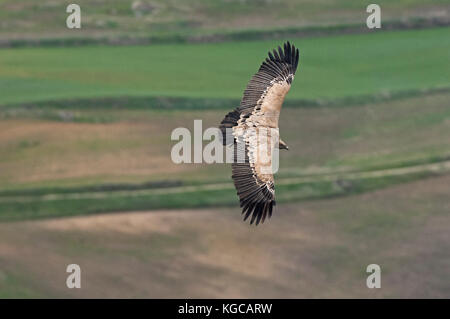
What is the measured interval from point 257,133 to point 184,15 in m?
28.2

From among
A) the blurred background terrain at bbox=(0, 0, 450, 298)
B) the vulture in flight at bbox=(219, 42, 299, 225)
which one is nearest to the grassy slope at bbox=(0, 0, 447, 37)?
the blurred background terrain at bbox=(0, 0, 450, 298)

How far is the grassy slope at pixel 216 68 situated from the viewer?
46.2m

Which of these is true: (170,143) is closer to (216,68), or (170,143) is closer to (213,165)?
(213,165)

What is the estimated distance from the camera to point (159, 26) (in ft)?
171

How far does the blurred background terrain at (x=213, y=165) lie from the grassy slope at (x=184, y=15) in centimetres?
10

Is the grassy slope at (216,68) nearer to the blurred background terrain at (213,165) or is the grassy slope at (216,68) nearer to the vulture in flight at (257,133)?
the blurred background terrain at (213,165)

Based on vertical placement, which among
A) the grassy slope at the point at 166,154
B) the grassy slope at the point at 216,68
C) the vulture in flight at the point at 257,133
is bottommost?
the vulture in flight at the point at 257,133

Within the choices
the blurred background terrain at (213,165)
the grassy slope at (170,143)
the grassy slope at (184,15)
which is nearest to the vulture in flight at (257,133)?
the blurred background terrain at (213,165)

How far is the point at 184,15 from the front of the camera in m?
52.6

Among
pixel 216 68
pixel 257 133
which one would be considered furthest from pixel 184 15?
pixel 257 133

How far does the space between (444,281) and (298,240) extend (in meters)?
5.26
